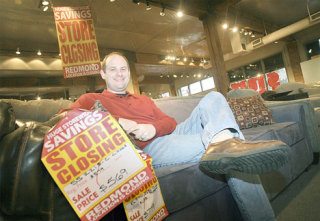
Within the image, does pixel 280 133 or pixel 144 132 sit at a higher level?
pixel 144 132

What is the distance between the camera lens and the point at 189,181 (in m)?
1.25

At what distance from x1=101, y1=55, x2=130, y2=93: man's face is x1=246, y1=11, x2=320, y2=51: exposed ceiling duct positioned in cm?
750

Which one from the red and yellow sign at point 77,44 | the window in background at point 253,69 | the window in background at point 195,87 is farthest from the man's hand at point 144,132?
the window in background at point 195,87

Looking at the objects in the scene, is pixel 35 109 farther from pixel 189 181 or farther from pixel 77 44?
pixel 77 44

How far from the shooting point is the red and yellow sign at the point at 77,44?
3.85m

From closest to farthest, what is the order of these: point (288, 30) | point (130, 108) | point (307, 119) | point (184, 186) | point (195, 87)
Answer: point (184, 186), point (130, 108), point (307, 119), point (288, 30), point (195, 87)

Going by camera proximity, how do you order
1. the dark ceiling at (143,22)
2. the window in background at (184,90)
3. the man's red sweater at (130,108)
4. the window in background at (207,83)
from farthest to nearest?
1. the window in background at (184,90)
2. the window in background at (207,83)
3. the dark ceiling at (143,22)
4. the man's red sweater at (130,108)

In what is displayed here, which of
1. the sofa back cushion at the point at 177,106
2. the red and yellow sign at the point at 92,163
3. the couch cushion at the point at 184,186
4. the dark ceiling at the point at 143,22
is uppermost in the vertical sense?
the dark ceiling at the point at 143,22

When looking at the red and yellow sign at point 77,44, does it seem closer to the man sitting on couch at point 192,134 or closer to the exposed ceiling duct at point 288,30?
the man sitting on couch at point 192,134

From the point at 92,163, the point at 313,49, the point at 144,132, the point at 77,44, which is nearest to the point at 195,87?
the point at 313,49

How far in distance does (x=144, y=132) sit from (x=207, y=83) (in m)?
13.0

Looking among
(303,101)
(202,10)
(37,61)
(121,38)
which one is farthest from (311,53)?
(37,61)

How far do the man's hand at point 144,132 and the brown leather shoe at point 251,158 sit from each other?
1.36 feet

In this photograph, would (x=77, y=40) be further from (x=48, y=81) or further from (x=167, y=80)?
(x=167, y=80)
